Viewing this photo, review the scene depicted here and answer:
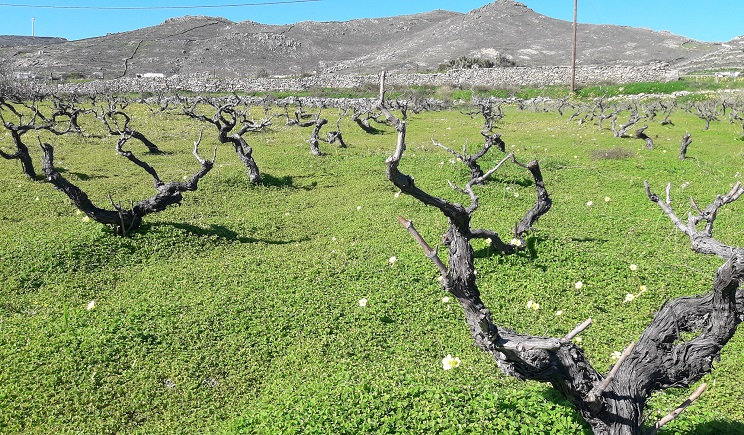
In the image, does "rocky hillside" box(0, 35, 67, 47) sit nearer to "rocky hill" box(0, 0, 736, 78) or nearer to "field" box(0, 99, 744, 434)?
"rocky hill" box(0, 0, 736, 78)

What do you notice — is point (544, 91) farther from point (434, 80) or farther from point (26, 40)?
point (26, 40)

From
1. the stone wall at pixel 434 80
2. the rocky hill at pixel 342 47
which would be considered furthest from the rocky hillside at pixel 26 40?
the stone wall at pixel 434 80

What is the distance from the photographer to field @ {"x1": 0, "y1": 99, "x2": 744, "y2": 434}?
5102 mm

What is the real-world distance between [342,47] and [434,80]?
42098mm

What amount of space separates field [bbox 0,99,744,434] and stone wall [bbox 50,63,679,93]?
40292mm

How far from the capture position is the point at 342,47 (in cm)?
9244

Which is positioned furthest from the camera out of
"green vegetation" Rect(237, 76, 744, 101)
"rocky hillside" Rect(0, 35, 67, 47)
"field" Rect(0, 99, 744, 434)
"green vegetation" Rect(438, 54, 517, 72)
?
"rocky hillside" Rect(0, 35, 67, 47)

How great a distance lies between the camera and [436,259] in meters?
3.27

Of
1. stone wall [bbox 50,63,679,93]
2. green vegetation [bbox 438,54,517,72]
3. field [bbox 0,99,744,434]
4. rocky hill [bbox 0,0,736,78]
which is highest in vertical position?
rocky hill [bbox 0,0,736,78]

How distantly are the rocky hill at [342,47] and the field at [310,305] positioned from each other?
54893mm

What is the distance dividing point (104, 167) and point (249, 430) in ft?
46.8

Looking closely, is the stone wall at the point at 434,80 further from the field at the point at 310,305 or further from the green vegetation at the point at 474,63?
the field at the point at 310,305

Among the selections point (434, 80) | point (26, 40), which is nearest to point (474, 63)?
point (434, 80)

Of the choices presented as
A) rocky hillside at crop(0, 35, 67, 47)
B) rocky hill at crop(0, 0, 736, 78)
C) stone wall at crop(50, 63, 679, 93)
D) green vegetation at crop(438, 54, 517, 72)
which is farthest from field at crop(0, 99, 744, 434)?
rocky hillside at crop(0, 35, 67, 47)
